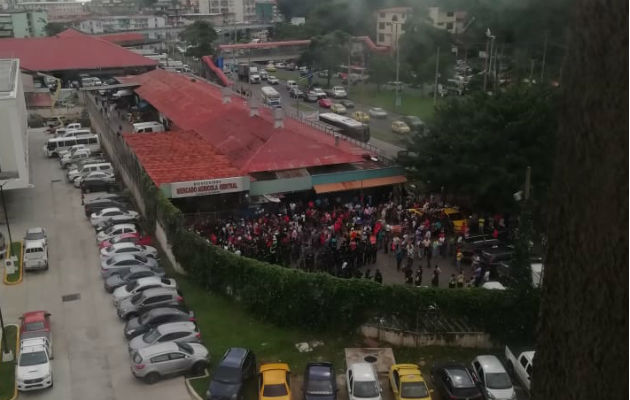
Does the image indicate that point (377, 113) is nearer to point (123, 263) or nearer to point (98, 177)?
point (98, 177)

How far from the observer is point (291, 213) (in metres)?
16.0

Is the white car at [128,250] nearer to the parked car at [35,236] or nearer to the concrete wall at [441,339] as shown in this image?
the parked car at [35,236]

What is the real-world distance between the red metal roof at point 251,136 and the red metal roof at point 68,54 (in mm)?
14526

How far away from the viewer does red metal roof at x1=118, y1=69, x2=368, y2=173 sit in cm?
1733

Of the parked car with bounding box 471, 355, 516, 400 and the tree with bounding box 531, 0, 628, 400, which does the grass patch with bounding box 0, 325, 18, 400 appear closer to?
the parked car with bounding box 471, 355, 516, 400

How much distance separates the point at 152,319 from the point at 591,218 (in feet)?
31.8

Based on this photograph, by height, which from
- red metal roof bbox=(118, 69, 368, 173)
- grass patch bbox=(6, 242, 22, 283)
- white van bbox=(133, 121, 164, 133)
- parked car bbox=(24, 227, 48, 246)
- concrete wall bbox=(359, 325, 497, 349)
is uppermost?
red metal roof bbox=(118, 69, 368, 173)

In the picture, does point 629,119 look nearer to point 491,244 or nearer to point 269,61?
point 491,244

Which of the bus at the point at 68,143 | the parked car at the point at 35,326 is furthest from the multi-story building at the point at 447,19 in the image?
the parked car at the point at 35,326

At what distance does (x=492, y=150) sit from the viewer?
16.1 meters

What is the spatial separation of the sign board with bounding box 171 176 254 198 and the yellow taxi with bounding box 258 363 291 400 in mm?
6813

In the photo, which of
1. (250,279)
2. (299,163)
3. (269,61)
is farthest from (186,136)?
(269,61)

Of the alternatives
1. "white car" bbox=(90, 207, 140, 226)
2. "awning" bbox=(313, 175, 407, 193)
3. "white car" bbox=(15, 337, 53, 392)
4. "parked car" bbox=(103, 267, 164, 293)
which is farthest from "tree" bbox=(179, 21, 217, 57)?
"white car" bbox=(15, 337, 53, 392)

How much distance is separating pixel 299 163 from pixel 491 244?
552cm
